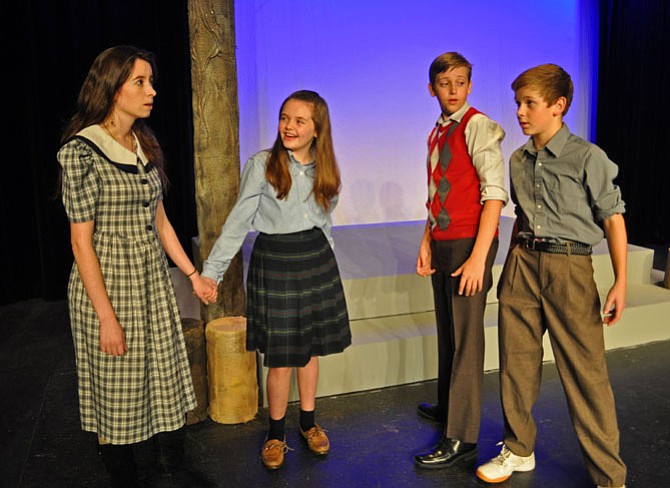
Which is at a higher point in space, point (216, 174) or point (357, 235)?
point (216, 174)

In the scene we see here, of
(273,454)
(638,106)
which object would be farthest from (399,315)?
(638,106)

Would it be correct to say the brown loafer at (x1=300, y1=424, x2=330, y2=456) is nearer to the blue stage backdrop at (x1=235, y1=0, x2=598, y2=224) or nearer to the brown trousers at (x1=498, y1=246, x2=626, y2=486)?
the brown trousers at (x1=498, y1=246, x2=626, y2=486)

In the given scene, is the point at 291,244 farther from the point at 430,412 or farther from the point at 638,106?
the point at 638,106

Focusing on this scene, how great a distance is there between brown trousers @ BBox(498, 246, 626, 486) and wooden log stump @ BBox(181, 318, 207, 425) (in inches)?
51.3

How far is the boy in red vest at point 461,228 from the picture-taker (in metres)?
2.35

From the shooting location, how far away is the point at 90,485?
2.45 metres

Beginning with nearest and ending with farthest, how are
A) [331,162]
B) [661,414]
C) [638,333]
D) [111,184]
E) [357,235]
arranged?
[111,184]
[331,162]
[661,414]
[638,333]
[357,235]

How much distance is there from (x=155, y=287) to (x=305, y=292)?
0.55 meters

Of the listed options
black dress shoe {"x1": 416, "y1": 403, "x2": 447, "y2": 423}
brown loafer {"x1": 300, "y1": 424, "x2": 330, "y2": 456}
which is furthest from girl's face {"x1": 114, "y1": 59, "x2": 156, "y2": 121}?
black dress shoe {"x1": 416, "y1": 403, "x2": 447, "y2": 423}

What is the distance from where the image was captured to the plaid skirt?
243 cm

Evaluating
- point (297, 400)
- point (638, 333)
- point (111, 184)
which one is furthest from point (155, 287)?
point (638, 333)

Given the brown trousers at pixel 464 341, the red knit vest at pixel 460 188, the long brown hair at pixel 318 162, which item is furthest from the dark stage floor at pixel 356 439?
the long brown hair at pixel 318 162

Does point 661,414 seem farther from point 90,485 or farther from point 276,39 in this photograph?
point 276,39

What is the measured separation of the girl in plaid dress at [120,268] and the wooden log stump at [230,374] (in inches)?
23.5
